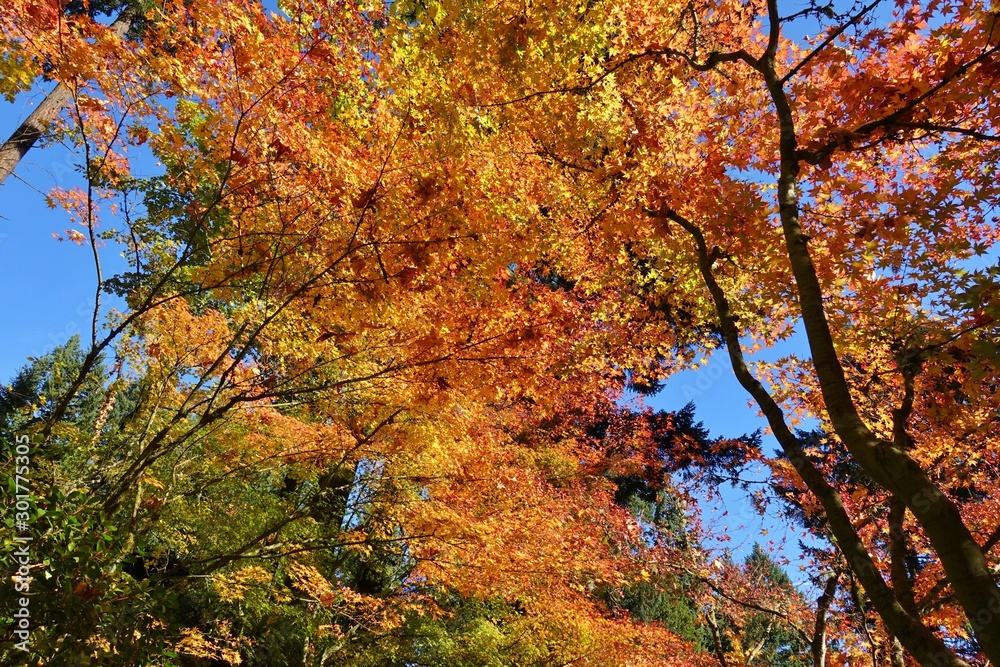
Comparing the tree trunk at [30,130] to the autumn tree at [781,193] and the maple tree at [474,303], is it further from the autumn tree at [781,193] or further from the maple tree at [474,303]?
the autumn tree at [781,193]

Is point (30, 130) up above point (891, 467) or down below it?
above

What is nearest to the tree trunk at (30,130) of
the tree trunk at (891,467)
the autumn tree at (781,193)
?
the autumn tree at (781,193)

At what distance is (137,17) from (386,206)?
532 inches

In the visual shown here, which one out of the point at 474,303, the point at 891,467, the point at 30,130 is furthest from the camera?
the point at 30,130

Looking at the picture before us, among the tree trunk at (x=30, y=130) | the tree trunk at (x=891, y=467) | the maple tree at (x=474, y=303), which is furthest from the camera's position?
the tree trunk at (x=30, y=130)

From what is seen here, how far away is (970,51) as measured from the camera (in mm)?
4594

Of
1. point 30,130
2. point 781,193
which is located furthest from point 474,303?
point 30,130

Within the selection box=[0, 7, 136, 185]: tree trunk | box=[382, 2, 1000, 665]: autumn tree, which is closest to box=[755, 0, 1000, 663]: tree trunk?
box=[382, 2, 1000, 665]: autumn tree

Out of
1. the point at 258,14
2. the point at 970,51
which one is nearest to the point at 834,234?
the point at 970,51

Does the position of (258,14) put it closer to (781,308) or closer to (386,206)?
(386,206)

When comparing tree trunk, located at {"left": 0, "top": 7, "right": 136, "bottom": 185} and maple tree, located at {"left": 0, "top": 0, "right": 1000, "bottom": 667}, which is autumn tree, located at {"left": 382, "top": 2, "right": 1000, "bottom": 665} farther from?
tree trunk, located at {"left": 0, "top": 7, "right": 136, "bottom": 185}

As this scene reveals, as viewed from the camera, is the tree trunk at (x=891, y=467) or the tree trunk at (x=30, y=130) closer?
the tree trunk at (x=891, y=467)

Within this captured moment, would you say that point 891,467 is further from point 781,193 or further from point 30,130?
point 30,130

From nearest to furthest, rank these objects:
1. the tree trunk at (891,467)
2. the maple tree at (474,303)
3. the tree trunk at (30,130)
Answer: the tree trunk at (891,467), the maple tree at (474,303), the tree trunk at (30,130)
